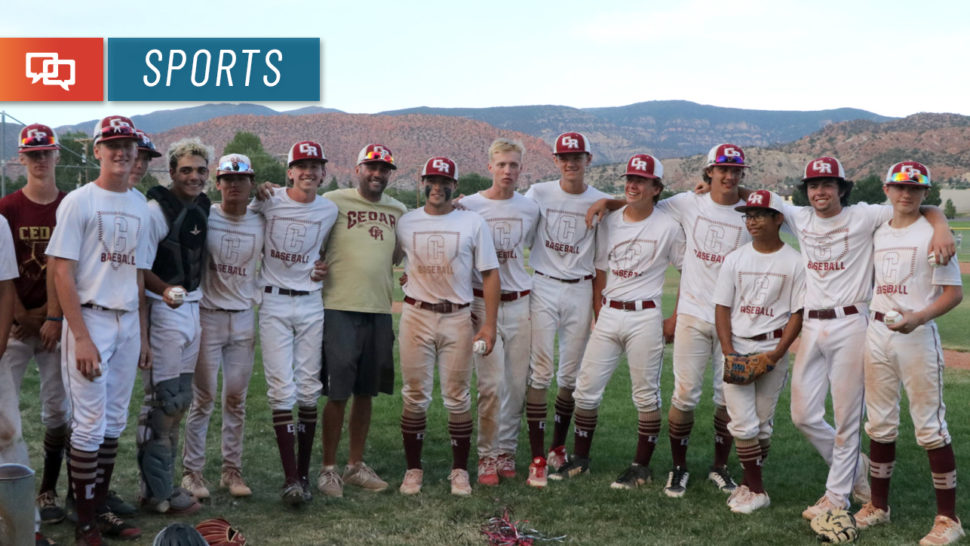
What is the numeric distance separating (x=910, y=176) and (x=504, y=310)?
2.86m

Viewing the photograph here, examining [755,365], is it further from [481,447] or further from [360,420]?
[360,420]

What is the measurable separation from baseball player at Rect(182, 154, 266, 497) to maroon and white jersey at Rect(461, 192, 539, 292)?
163cm

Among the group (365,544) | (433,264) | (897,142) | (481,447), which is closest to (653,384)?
(481,447)

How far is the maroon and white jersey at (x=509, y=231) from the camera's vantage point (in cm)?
673

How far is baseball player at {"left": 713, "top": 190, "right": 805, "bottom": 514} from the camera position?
592cm

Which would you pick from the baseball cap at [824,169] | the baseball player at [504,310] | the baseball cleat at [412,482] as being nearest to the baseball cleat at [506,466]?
the baseball player at [504,310]

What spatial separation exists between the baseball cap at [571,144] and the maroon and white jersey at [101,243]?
3.06 m

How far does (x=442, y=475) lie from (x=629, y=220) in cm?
240

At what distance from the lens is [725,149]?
6371 mm

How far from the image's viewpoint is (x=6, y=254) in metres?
4.92

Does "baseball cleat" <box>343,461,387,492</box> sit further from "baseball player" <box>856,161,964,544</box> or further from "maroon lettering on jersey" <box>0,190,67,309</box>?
"baseball player" <box>856,161,964,544</box>

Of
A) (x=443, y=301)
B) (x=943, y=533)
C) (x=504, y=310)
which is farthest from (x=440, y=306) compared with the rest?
(x=943, y=533)

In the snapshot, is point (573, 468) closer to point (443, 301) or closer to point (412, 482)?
point (412, 482)

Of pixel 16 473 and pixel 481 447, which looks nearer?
Result: pixel 16 473
